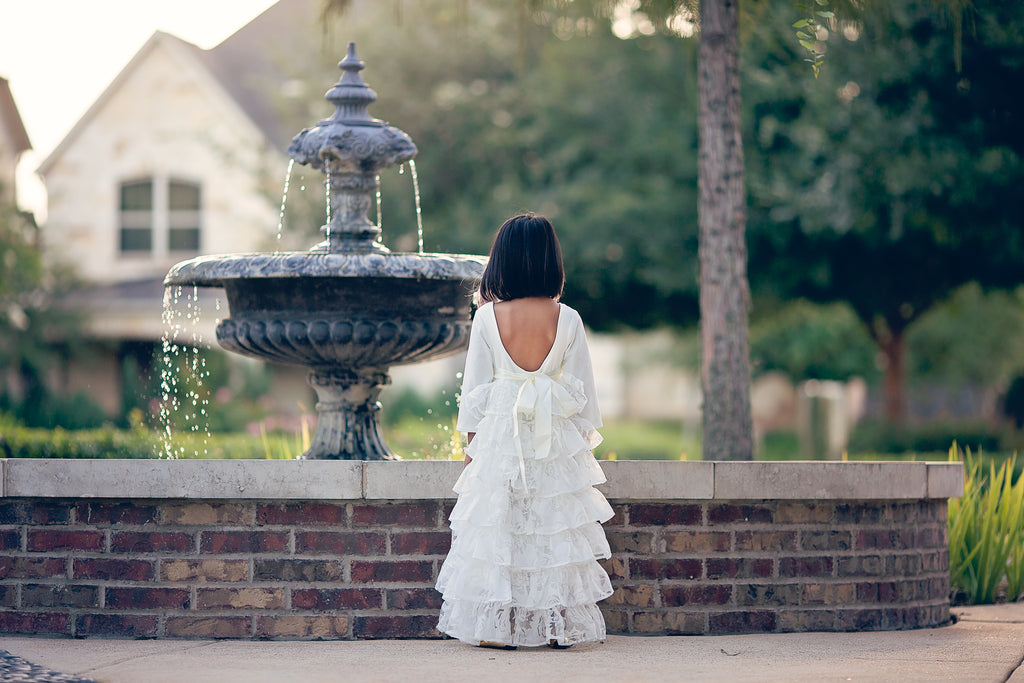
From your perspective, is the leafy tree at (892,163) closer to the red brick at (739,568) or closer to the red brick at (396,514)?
the red brick at (739,568)

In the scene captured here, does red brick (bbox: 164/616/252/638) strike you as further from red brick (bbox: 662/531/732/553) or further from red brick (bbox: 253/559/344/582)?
red brick (bbox: 662/531/732/553)

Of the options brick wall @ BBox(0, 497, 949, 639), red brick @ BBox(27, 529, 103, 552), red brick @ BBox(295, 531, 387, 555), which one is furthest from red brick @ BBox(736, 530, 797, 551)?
red brick @ BBox(27, 529, 103, 552)

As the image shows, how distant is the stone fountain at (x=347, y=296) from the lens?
20.3 ft

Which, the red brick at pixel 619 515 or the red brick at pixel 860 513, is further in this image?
the red brick at pixel 860 513

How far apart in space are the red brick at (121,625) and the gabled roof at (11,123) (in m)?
23.3

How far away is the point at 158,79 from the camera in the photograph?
78.8ft

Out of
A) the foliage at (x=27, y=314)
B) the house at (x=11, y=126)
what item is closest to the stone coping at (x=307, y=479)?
the foliage at (x=27, y=314)

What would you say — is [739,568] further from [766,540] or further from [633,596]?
[633,596]

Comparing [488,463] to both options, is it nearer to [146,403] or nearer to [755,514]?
[755,514]

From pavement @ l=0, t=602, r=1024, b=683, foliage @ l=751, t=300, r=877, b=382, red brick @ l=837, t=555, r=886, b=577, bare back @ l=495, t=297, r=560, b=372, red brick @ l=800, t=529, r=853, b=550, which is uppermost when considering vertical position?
foliage @ l=751, t=300, r=877, b=382

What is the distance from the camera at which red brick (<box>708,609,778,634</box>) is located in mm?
5414

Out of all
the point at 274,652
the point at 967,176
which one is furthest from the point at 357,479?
the point at 967,176

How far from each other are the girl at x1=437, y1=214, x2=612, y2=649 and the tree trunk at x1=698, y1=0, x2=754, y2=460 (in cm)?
217

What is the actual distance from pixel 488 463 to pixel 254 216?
747 inches
